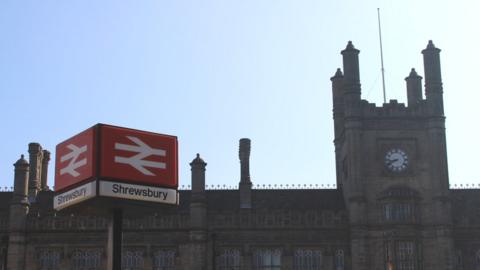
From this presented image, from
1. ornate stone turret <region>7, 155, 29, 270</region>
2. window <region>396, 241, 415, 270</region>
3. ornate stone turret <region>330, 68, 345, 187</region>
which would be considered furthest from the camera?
ornate stone turret <region>330, 68, 345, 187</region>

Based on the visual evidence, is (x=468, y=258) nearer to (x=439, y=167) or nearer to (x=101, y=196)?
(x=439, y=167)

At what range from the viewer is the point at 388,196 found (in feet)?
163

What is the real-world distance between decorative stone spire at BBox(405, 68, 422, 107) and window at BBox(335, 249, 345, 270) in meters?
9.38

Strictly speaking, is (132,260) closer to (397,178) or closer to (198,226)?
(198,226)

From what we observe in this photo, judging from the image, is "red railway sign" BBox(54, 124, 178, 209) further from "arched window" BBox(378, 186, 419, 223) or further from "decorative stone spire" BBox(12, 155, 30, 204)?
"arched window" BBox(378, 186, 419, 223)

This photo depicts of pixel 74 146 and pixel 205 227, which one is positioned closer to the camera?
pixel 74 146

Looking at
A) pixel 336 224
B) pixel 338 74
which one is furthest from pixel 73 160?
pixel 338 74

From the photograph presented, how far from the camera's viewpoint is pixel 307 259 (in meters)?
49.7

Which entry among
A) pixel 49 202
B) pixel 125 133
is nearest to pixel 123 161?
pixel 125 133

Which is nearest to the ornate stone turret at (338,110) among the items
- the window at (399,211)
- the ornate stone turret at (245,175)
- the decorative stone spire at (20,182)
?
the window at (399,211)

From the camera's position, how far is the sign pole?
909 inches

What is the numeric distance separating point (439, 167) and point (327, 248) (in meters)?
7.69

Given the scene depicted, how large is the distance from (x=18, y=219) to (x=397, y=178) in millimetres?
20947

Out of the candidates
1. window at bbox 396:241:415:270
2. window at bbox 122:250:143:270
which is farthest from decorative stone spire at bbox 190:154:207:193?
window at bbox 396:241:415:270
